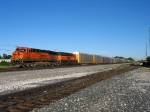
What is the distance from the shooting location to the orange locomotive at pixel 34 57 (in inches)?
1159

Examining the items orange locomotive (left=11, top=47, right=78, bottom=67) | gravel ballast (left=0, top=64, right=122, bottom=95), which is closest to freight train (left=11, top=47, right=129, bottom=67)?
orange locomotive (left=11, top=47, right=78, bottom=67)

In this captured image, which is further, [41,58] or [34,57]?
[41,58]

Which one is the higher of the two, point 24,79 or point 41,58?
point 41,58

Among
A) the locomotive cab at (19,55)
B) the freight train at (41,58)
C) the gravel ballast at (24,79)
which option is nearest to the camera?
the gravel ballast at (24,79)

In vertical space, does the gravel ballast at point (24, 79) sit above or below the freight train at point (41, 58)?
below

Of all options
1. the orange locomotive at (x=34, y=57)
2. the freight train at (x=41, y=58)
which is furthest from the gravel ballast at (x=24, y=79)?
the freight train at (x=41, y=58)

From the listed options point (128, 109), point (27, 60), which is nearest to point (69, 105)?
point (128, 109)

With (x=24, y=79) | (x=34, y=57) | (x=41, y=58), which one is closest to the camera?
(x=24, y=79)

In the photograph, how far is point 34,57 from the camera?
31.8 metres

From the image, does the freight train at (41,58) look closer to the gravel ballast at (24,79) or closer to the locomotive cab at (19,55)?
the locomotive cab at (19,55)

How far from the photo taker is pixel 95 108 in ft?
19.0

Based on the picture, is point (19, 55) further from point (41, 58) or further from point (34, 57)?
point (41, 58)

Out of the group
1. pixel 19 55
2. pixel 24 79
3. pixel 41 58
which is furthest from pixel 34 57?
pixel 24 79

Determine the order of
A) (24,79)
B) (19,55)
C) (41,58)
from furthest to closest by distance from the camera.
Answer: (41,58), (19,55), (24,79)
